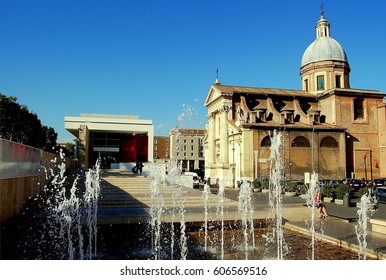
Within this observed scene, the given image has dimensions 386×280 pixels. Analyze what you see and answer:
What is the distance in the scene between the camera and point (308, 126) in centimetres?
3628

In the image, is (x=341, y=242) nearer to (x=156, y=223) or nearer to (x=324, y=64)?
(x=156, y=223)

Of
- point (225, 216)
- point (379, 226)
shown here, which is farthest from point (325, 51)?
point (379, 226)

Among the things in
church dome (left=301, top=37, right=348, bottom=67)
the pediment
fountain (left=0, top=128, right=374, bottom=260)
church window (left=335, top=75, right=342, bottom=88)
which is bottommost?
fountain (left=0, top=128, right=374, bottom=260)

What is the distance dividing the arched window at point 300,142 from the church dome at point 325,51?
502 inches

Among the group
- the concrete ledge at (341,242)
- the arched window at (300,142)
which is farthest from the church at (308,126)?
the concrete ledge at (341,242)

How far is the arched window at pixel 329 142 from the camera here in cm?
3653

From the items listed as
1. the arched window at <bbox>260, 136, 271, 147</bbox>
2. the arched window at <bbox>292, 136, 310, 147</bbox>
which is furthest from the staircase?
the arched window at <bbox>292, 136, 310, 147</bbox>

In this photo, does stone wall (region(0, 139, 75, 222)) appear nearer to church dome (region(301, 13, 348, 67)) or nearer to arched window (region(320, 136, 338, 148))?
arched window (region(320, 136, 338, 148))

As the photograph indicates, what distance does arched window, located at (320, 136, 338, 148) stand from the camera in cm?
3653

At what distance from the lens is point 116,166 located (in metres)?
41.4

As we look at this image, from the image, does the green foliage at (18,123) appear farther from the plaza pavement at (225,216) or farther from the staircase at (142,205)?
the plaza pavement at (225,216)

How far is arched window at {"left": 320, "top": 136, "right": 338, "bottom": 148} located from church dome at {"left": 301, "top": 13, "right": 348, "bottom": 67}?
1145cm

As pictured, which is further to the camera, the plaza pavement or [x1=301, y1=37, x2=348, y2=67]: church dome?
[x1=301, y1=37, x2=348, y2=67]: church dome
